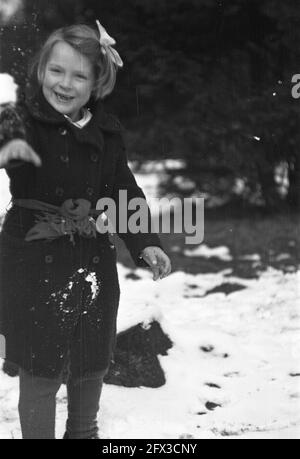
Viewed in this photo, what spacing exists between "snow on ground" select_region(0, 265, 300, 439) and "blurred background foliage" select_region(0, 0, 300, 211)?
58.3 inches

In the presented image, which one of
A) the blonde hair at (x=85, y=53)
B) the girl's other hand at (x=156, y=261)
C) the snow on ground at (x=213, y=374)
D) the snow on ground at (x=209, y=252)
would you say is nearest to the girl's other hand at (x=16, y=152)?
the blonde hair at (x=85, y=53)

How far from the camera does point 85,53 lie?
7.45 ft

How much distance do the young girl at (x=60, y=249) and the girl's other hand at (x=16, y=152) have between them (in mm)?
113

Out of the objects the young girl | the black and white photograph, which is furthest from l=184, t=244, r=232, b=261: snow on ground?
the young girl

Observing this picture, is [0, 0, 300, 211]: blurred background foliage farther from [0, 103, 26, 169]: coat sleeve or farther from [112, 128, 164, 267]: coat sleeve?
[0, 103, 26, 169]: coat sleeve

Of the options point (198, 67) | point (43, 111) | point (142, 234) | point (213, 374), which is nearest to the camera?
point (43, 111)

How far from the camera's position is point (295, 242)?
19.0 feet

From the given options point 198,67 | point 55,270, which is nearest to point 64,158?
point 55,270

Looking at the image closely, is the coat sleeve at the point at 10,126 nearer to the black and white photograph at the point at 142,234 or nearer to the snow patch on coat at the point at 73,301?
the black and white photograph at the point at 142,234

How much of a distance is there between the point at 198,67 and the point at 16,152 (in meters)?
3.17

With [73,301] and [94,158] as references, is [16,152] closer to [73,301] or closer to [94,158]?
[94,158]

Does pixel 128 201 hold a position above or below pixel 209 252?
above

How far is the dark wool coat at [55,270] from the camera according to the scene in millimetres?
2158

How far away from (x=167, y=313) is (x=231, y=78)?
1.95 meters
